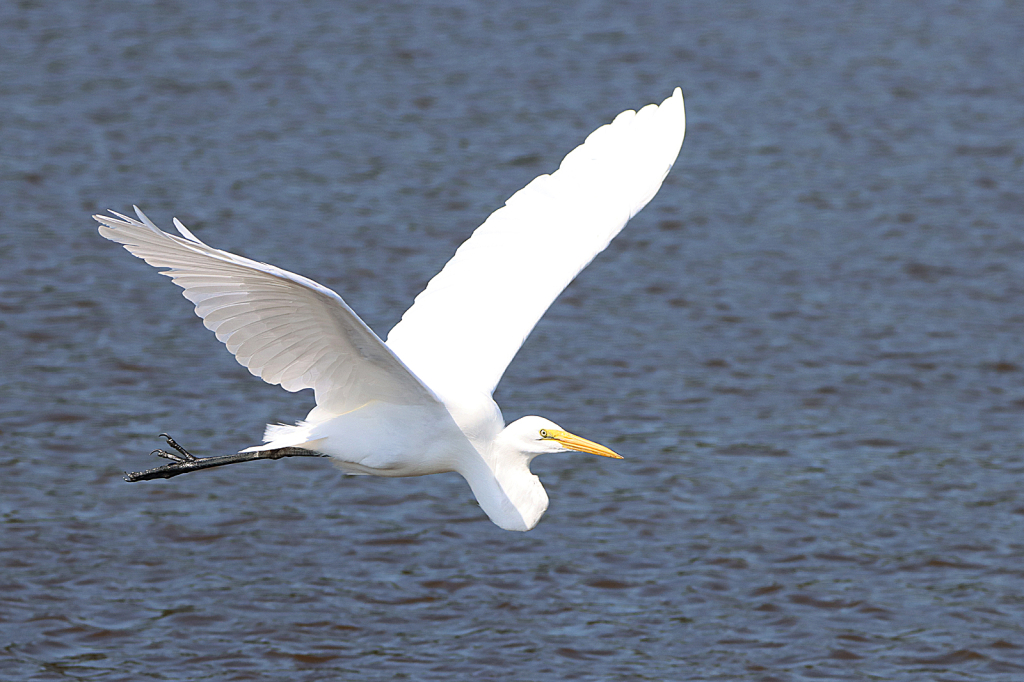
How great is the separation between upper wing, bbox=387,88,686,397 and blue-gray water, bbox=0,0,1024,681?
0.68ft

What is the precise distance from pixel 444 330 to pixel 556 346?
17.0 feet

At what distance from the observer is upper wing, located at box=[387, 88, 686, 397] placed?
752cm

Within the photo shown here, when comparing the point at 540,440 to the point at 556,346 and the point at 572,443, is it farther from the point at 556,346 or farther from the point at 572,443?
the point at 556,346

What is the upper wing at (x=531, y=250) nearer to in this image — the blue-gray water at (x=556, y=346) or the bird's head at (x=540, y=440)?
the blue-gray water at (x=556, y=346)

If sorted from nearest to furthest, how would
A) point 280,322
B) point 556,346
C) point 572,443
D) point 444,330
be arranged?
point 280,322 → point 572,443 → point 444,330 → point 556,346

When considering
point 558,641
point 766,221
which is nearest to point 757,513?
point 558,641

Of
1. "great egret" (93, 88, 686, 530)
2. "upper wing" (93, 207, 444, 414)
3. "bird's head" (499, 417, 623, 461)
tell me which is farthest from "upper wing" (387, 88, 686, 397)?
"upper wing" (93, 207, 444, 414)

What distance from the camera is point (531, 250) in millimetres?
7949

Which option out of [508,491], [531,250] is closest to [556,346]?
[531,250]

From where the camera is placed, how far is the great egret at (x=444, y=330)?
5898 mm

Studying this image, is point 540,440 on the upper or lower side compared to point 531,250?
lower

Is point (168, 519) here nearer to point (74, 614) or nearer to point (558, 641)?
point (74, 614)

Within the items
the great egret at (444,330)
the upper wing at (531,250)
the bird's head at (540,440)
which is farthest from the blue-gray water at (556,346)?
the bird's head at (540,440)

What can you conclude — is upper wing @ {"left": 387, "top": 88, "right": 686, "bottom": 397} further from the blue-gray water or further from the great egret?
the blue-gray water
